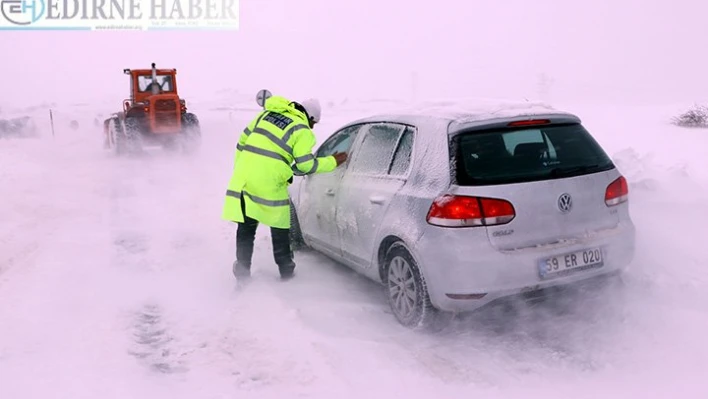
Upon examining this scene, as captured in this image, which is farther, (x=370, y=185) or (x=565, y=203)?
(x=370, y=185)

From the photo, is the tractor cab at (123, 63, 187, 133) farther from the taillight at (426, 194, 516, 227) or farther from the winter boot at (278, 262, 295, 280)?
the taillight at (426, 194, 516, 227)

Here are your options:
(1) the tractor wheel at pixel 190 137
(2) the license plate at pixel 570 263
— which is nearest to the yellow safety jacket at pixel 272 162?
(2) the license plate at pixel 570 263

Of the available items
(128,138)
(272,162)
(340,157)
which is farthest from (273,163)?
(128,138)

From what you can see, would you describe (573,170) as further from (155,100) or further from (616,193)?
(155,100)

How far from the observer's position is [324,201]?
5.63 meters

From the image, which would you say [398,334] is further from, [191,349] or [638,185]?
[638,185]

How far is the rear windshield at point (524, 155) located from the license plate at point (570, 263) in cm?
53

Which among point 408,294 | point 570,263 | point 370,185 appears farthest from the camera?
point 370,185

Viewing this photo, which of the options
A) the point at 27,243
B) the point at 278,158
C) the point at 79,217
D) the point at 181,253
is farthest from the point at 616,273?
the point at 79,217

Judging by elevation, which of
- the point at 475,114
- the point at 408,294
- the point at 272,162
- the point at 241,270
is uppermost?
the point at 475,114

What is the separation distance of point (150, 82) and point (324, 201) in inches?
533

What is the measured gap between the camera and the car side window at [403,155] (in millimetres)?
4480

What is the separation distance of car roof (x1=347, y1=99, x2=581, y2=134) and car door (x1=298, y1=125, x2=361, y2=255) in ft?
2.80

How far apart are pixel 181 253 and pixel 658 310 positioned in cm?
473
